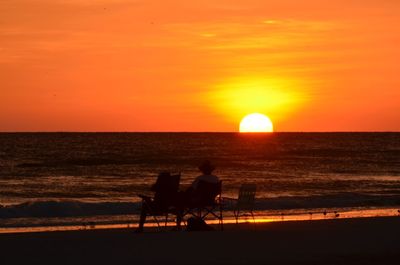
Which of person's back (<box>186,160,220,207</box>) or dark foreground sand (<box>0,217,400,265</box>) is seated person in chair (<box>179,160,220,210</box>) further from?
dark foreground sand (<box>0,217,400,265</box>)

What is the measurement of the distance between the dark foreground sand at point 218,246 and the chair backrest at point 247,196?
0.77 meters

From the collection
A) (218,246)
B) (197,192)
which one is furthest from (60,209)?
(218,246)

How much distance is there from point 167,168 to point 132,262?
4808 cm

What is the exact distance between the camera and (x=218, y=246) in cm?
1167

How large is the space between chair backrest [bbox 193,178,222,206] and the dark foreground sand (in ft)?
2.16

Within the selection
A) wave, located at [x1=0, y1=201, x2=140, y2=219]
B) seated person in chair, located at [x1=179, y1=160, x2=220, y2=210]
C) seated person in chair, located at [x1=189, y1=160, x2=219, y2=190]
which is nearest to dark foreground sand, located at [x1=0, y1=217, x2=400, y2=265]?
seated person in chair, located at [x1=179, y1=160, x2=220, y2=210]

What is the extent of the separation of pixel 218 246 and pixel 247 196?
13.5 feet

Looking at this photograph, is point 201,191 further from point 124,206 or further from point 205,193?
point 124,206

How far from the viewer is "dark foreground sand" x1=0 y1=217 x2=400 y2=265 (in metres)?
10.3

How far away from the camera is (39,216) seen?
22.2 meters

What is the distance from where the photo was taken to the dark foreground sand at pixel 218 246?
1034cm

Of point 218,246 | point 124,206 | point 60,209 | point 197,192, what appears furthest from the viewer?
point 124,206

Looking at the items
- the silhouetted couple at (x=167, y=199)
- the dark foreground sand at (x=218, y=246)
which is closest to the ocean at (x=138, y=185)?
the silhouetted couple at (x=167, y=199)

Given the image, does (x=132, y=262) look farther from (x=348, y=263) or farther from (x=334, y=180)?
(x=334, y=180)
